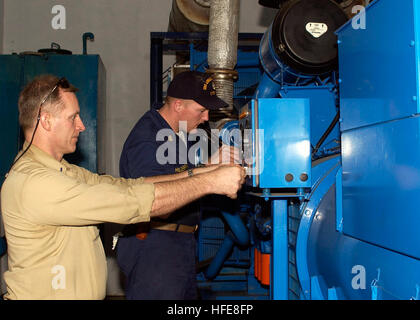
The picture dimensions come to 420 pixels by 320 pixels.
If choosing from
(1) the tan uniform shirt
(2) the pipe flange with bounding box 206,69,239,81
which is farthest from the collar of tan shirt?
(2) the pipe flange with bounding box 206,69,239,81

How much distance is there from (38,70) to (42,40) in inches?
41.5

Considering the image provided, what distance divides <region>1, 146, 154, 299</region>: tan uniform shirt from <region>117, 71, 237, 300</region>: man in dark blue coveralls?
53 centimetres

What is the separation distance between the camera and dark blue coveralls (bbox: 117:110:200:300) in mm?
1902

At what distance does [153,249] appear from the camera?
195 centimetres

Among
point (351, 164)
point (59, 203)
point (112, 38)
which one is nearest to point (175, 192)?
point (59, 203)

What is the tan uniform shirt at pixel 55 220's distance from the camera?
1205mm

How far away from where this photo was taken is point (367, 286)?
4.96 ft

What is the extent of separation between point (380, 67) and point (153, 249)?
51.1 inches

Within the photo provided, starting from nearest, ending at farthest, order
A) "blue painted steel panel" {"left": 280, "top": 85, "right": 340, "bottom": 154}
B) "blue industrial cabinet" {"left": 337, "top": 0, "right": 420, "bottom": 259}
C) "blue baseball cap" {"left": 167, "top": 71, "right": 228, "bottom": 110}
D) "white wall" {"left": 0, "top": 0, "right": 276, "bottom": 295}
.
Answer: "blue industrial cabinet" {"left": 337, "top": 0, "right": 420, "bottom": 259} < "blue baseball cap" {"left": 167, "top": 71, "right": 228, "bottom": 110} < "blue painted steel panel" {"left": 280, "top": 85, "right": 340, "bottom": 154} < "white wall" {"left": 0, "top": 0, "right": 276, "bottom": 295}

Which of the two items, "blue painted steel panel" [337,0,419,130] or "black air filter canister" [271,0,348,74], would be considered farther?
"black air filter canister" [271,0,348,74]

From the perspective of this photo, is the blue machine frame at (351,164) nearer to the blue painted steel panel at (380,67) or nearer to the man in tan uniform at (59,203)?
the blue painted steel panel at (380,67)

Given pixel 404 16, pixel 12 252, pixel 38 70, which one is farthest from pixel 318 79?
pixel 38 70

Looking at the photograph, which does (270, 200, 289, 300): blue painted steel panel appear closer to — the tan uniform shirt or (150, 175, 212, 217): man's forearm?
(150, 175, 212, 217): man's forearm

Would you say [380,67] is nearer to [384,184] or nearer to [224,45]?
[384,184]
